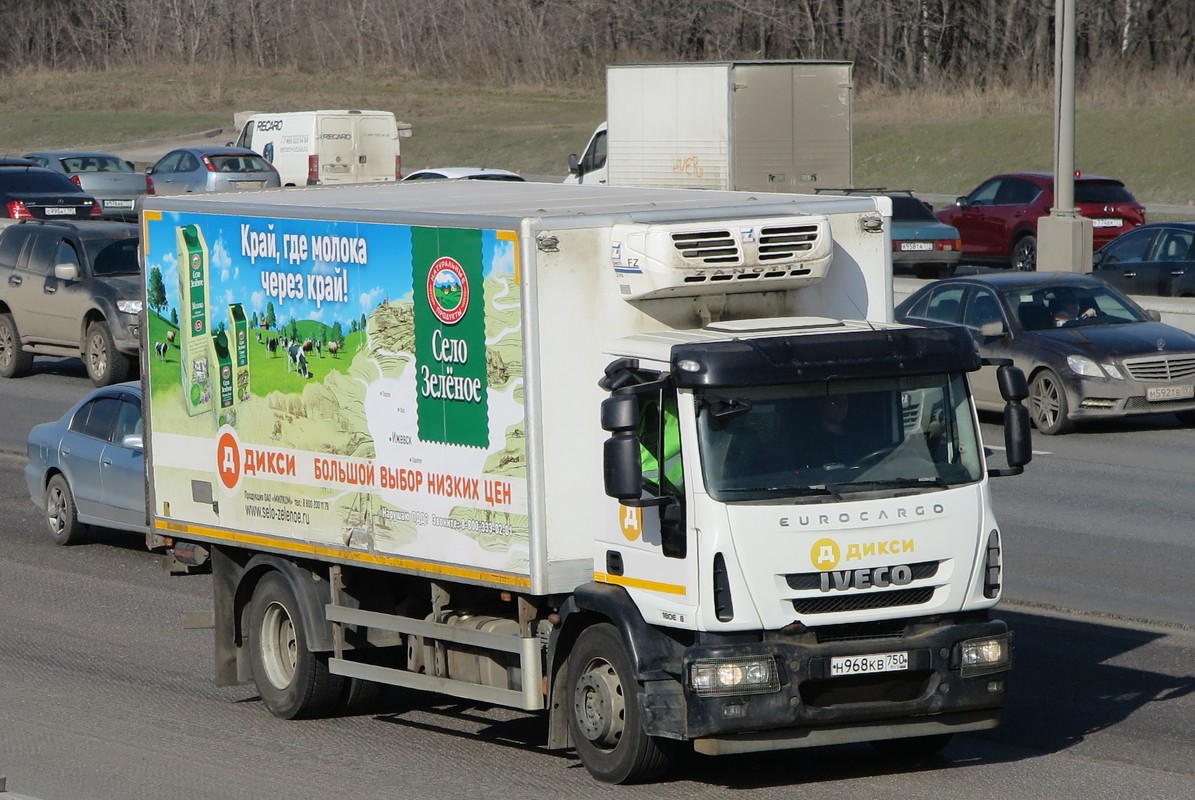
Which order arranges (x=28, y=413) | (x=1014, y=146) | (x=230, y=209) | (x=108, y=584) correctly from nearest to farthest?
(x=230, y=209)
(x=108, y=584)
(x=28, y=413)
(x=1014, y=146)

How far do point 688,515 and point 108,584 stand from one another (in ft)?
24.7

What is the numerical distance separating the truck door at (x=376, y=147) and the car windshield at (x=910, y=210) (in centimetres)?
1543

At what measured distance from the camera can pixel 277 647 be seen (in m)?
10.4

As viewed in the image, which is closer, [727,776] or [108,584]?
[727,776]

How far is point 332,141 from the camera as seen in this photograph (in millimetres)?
45344

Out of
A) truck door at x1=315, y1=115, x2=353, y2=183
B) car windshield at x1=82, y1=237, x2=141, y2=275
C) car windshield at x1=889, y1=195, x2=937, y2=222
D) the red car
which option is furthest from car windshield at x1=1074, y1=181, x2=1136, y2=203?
truck door at x1=315, y1=115, x2=353, y2=183

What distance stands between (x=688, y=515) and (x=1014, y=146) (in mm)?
46624

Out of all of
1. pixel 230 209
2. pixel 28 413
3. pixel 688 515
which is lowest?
pixel 28 413

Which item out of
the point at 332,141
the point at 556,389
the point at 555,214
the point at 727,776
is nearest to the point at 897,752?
the point at 727,776

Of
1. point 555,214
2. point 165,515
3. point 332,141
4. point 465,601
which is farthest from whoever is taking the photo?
point 332,141

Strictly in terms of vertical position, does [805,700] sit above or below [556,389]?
below

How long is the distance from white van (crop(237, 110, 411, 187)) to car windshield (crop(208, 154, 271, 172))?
1.90 m

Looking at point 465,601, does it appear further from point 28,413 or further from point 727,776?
point 28,413

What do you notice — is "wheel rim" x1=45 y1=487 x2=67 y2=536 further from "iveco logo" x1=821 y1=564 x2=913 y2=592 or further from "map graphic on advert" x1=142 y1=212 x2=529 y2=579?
"iveco logo" x1=821 y1=564 x2=913 y2=592
